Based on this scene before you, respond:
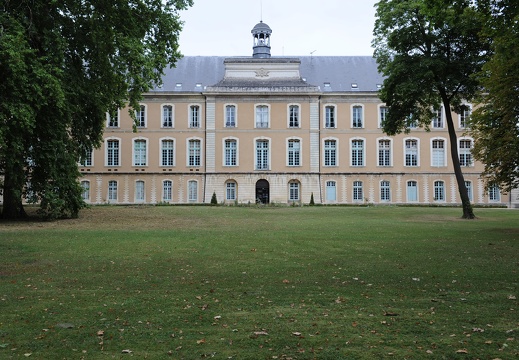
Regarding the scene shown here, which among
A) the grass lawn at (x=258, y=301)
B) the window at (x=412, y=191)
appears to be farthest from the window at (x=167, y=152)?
the grass lawn at (x=258, y=301)

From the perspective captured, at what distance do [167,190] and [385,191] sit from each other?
1751 centimetres

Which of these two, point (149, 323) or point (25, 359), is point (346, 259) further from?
point (25, 359)

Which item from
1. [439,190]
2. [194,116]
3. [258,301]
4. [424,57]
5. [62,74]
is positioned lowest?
[258,301]

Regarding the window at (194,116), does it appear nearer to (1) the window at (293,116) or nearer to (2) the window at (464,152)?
(1) the window at (293,116)

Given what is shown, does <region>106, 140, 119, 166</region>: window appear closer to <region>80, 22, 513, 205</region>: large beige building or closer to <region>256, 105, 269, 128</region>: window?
<region>80, 22, 513, 205</region>: large beige building

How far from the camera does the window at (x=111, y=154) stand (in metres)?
40.5

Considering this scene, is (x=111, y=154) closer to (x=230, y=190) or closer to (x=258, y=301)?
(x=230, y=190)

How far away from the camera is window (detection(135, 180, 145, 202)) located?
40.2 m

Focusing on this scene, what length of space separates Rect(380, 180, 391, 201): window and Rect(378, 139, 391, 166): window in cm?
154

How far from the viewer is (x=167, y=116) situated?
134 ft

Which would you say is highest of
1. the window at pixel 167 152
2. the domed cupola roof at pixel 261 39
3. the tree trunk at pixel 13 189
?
the domed cupola roof at pixel 261 39

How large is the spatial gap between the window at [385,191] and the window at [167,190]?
16.9 m

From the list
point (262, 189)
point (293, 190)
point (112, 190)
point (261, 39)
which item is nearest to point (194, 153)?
point (262, 189)

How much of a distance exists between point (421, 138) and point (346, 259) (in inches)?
1347
